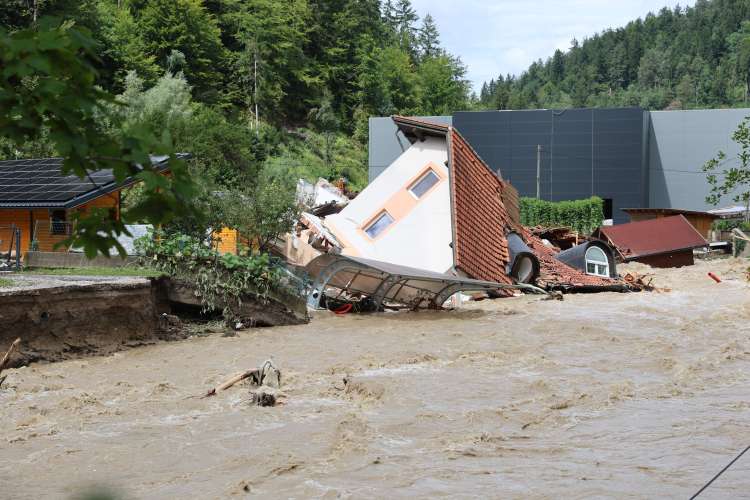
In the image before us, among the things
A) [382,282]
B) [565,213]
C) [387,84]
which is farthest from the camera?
[387,84]

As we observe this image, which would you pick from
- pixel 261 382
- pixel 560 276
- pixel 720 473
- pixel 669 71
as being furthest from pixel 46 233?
pixel 669 71

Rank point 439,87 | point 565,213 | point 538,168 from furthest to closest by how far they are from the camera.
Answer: point 439,87
point 538,168
point 565,213

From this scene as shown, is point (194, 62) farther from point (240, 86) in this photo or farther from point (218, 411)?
point (218, 411)

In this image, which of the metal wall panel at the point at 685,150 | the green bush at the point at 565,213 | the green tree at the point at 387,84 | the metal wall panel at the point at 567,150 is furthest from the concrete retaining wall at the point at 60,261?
the green tree at the point at 387,84

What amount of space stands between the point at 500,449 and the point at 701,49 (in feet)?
614

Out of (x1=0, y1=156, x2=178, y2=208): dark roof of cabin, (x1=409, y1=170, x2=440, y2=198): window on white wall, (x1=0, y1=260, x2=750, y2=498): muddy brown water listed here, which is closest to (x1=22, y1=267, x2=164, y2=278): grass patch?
(x1=0, y1=260, x2=750, y2=498): muddy brown water

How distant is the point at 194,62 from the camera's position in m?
70.3

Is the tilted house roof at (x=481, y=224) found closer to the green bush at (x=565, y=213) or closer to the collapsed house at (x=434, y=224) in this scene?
the collapsed house at (x=434, y=224)

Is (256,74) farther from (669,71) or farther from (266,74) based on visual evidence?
(669,71)

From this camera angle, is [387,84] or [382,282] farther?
[387,84]

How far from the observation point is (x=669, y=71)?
591 feet

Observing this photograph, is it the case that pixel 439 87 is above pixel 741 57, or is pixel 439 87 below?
below

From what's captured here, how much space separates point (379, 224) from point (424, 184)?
1.84m

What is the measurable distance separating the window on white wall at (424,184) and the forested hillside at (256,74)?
15944mm
